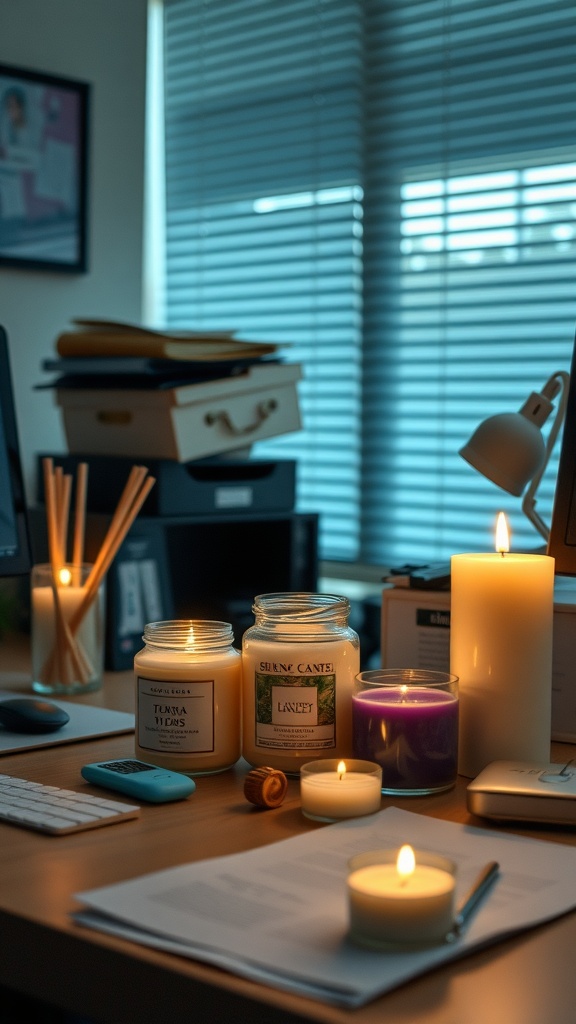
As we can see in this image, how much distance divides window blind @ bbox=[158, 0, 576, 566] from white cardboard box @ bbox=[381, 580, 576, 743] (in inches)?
32.8

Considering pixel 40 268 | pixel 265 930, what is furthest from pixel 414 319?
pixel 265 930

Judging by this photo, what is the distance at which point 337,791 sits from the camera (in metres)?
0.83

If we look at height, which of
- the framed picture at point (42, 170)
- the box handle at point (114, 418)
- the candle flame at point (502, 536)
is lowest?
the candle flame at point (502, 536)

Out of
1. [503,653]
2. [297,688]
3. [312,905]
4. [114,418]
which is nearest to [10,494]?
[114,418]

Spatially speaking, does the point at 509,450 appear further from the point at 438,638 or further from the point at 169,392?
the point at 169,392

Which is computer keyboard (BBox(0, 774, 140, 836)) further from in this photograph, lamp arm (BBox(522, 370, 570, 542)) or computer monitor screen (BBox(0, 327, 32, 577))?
lamp arm (BBox(522, 370, 570, 542))

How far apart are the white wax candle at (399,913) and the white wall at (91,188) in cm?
168

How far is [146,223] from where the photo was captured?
2.66 meters

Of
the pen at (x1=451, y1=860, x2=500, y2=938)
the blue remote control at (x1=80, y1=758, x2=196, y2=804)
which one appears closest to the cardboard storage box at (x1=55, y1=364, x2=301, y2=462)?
the blue remote control at (x1=80, y1=758, x2=196, y2=804)

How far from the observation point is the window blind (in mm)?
2014

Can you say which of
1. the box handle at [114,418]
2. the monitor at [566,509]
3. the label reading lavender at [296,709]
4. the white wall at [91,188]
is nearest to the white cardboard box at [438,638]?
the monitor at [566,509]

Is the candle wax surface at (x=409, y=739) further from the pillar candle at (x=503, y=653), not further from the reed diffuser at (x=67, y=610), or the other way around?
the reed diffuser at (x=67, y=610)

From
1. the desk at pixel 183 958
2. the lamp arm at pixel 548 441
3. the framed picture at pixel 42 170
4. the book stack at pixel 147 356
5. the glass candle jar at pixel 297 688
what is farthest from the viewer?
the framed picture at pixel 42 170

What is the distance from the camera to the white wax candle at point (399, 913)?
0.60 metres
